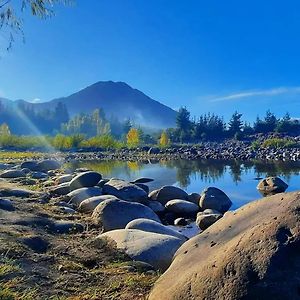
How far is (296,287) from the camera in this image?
390 centimetres

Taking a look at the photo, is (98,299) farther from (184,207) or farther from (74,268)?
(184,207)

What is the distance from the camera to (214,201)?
58.9 ft

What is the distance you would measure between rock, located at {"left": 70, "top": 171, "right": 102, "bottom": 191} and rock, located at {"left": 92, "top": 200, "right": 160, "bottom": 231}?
6930 mm

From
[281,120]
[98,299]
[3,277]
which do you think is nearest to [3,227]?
[3,277]

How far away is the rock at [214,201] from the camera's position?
17.8 m

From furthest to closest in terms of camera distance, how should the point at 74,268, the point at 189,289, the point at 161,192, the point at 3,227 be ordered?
the point at 161,192 → the point at 3,227 → the point at 74,268 → the point at 189,289

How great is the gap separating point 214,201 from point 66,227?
31.1ft

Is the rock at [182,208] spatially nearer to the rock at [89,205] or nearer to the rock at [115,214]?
the rock at [89,205]

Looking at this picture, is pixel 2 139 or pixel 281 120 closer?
pixel 2 139

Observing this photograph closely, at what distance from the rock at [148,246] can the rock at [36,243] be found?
1.20m

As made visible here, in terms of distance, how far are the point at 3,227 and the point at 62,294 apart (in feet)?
12.4

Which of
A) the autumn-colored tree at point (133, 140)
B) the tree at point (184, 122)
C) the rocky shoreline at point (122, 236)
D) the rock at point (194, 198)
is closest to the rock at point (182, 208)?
the rocky shoreline at point (122, 236)

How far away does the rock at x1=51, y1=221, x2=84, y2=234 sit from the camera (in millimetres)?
9566

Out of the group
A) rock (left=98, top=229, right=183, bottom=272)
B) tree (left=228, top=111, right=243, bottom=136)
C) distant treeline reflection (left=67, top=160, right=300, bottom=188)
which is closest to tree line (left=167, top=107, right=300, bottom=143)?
tree (left=228, top=111, right=243, bottom=136)
